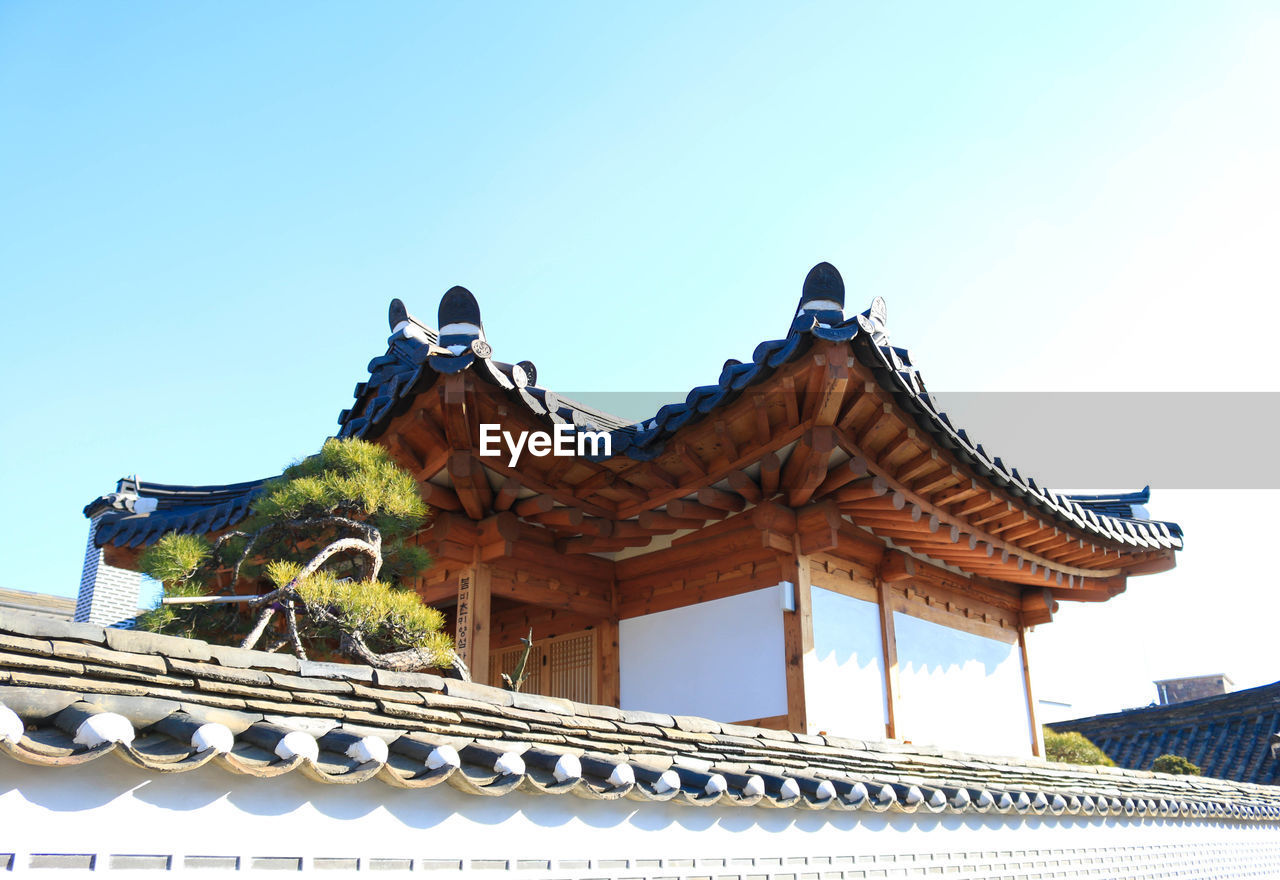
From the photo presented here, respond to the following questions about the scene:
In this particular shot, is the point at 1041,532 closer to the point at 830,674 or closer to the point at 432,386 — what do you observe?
the point at 830,674

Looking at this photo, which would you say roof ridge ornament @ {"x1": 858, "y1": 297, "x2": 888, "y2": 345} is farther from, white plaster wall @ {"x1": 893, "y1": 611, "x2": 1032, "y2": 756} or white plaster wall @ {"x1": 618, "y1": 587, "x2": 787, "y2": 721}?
white plaster wall @ {"x1": 893, "y1": 611, "x2": 1032, "y2": 756}

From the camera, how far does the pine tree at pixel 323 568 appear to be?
5.01 m

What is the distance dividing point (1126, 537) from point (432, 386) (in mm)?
7731

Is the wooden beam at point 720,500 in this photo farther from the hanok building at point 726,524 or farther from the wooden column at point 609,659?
the wooden column at point 609,659

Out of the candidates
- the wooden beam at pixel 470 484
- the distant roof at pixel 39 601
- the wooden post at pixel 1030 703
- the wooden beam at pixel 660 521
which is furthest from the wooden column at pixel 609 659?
the distant roof at pixel 39 601

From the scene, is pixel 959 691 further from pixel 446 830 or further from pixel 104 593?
pixel 104 593

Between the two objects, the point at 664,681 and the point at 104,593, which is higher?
the point at 104,593

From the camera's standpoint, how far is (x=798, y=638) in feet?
26.6

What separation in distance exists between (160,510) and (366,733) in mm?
7738

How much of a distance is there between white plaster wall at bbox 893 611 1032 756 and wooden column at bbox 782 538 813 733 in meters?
1.54

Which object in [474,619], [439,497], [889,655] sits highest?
[439,497]

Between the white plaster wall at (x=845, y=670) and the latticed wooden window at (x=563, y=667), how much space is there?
89.9 inches

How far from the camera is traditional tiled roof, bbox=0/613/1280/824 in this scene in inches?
108

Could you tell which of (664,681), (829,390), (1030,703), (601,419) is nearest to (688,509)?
(664,681)
